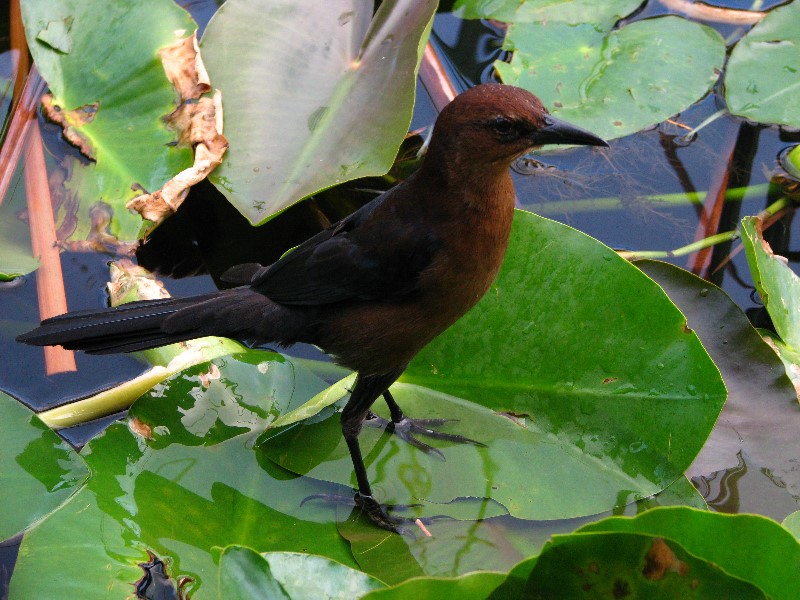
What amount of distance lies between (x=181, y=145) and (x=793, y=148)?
2490 mm

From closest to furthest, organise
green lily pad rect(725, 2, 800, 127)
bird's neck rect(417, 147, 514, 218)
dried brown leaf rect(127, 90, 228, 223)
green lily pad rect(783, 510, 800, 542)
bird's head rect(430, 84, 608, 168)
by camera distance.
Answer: green lily pad rect(783, 510, 800, 542)
bird's head rect(430, 84, 608, 168)
bird's neck rect(417, 147, 514, 218)
dried brown leaf rect(127, 90, 228, 223)
green lily pad rect(725, 2, 800, 127)

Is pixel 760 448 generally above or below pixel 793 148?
below

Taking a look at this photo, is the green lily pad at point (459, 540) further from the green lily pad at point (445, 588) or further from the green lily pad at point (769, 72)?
the green lily pad at point (769, 72)

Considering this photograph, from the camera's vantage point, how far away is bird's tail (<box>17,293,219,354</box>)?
2674 mm

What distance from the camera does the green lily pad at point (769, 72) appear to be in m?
3.53

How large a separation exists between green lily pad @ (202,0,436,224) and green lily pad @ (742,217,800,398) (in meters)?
1.24

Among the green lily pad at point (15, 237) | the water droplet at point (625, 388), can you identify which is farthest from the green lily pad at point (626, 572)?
the green lily pad at point (15, 237)

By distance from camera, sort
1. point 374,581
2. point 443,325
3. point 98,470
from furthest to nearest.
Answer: point 443,325 < point 98,470 < point 374,581

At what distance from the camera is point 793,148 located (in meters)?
3.69

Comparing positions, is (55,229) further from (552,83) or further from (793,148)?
(793,148)

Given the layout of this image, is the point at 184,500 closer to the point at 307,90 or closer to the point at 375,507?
the point at 375,507

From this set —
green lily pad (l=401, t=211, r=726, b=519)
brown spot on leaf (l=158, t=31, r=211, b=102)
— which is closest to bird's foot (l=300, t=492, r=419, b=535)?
green lily pad (l=401, t=211, r=726, b=519)

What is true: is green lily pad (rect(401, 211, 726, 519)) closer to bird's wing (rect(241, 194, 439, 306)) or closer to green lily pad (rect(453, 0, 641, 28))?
bird's wing (rect(241, 194, 439, 306))

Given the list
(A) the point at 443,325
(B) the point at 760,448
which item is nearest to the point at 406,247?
(A) the point at 443,325
